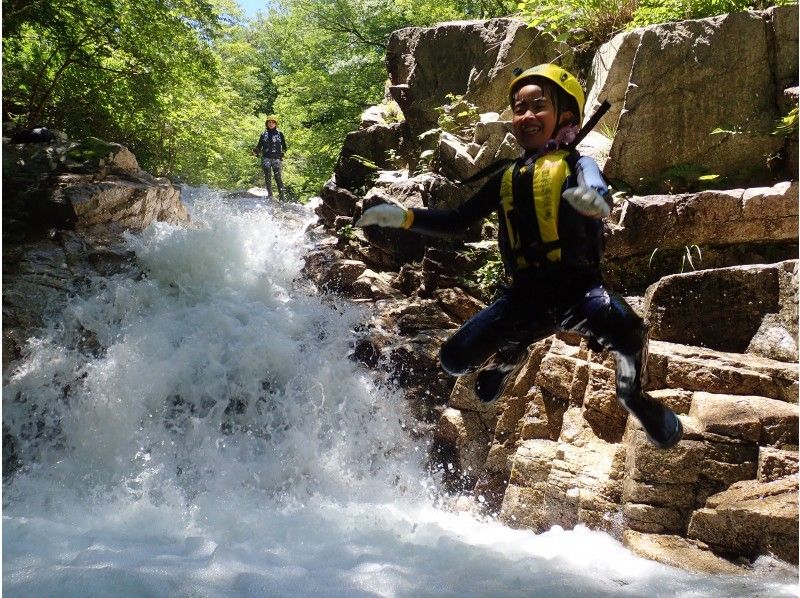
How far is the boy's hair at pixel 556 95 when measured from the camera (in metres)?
3.06

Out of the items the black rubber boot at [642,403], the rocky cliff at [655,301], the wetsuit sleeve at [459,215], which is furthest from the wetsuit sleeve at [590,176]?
the rocky cliff at [655,301]

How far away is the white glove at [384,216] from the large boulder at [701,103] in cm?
501

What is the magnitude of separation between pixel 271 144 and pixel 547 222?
13401 mm

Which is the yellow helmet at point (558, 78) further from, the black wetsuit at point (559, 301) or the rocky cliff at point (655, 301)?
the rocky cliff at point (655, 301)

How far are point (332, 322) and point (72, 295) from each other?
12.2 feet

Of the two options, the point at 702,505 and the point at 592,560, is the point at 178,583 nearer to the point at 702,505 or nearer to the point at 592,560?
the point at 592,560

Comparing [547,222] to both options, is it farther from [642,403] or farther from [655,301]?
[655,301]

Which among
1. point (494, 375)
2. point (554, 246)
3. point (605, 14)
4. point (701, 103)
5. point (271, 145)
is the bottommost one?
point (494, 375)

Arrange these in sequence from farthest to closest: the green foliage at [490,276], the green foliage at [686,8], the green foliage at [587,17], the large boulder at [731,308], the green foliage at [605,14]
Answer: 1. the green foliage at [587,17]
2. the green foliage at [490,276]
3. the green foliage at [605,14]
4. the green foliage at [686,8]
5. the large boulder at [731,308]

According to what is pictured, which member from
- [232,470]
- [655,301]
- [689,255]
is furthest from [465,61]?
[232,470]

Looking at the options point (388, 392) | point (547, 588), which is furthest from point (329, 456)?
point (547, 588)

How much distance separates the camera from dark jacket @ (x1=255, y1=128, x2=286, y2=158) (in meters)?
15.1

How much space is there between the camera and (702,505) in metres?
4.32

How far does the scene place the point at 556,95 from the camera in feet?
10.1
